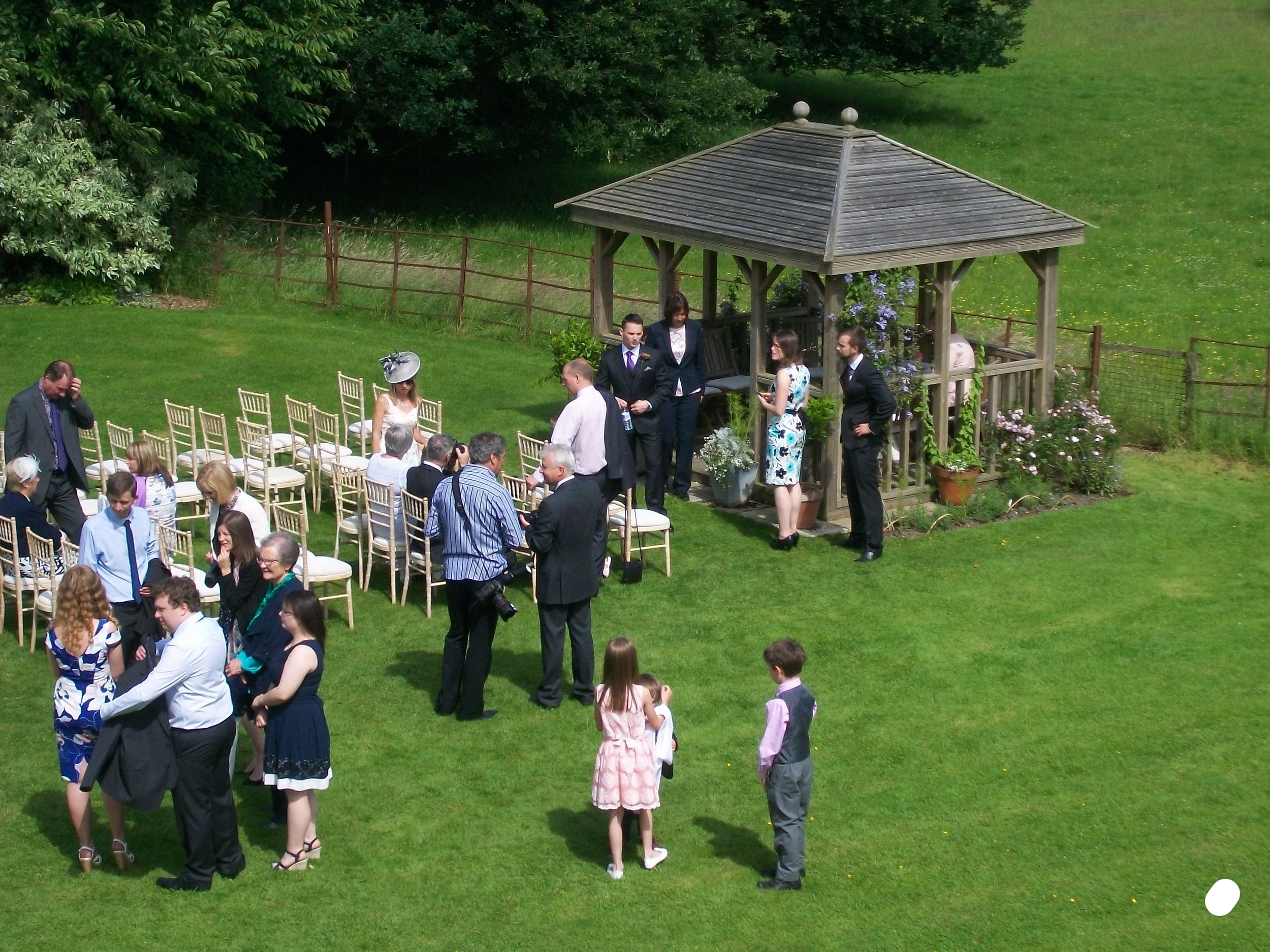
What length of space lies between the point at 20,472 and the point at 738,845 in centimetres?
510

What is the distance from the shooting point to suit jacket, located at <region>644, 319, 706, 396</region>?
12.9 meters

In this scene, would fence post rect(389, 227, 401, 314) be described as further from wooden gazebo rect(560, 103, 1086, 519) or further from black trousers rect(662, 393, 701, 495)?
black trousers rect(662, 393, 701, 495)

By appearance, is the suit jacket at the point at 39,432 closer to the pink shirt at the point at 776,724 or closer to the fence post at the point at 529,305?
the pink shirt at the point at 776,724

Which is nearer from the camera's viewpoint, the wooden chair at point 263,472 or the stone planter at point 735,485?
the wooden chair at point 263,472

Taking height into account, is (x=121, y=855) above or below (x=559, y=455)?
below

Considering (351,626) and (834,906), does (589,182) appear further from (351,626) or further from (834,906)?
(834,906)

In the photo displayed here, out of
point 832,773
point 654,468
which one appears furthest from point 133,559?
point 654,468

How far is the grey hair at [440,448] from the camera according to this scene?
32.8ft

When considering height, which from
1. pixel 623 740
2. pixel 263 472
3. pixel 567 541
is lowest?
pixel 263 472

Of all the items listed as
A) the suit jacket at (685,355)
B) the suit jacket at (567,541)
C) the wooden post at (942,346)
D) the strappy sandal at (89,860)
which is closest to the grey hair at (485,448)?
the suit jacket at (567,541)

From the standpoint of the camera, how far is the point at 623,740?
7137 mm

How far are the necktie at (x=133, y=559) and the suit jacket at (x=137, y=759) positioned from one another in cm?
183

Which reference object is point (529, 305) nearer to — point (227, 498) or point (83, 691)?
point (227, 498)

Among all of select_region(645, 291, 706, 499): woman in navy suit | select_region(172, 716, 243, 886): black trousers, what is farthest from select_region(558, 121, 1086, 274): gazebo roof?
select_region(172, 716, 243, 886): black trousers
